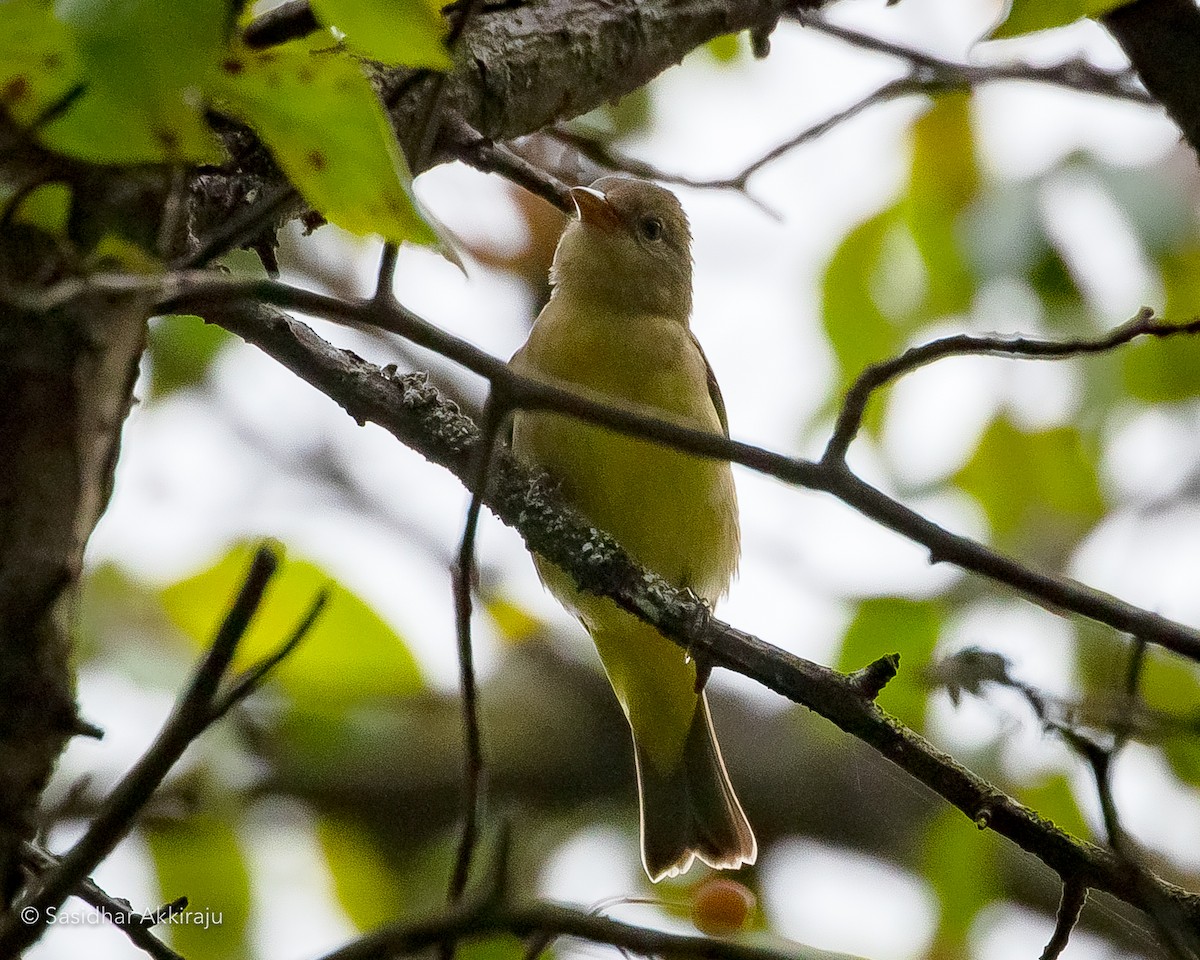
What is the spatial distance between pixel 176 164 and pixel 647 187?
4112 mm

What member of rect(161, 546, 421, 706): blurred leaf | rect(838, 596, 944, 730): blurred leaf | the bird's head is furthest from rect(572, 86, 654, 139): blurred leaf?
rect(838, 596, 944, 730): blurred leaf

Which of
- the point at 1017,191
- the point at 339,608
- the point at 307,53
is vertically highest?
the point at 1017,191

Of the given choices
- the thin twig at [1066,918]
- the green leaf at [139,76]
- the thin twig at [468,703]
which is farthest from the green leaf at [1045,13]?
the thin twig at [1066,918]

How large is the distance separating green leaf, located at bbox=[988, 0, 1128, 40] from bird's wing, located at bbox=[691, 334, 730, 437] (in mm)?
2794

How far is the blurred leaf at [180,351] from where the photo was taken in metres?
5.41

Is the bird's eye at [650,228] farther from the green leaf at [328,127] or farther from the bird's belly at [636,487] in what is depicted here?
the green leaf at [328,127]

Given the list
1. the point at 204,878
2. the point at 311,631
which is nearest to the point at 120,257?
the point at 311,631

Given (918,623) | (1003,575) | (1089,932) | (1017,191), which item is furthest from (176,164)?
(1089,932)

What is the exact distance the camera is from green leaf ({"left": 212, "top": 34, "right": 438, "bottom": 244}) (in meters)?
1.43

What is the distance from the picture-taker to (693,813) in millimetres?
4766

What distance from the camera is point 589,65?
11.1 ft

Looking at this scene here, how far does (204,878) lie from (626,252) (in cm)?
250

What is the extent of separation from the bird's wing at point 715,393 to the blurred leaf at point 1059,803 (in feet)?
5.04

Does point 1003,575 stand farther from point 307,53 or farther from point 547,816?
point 547,816
